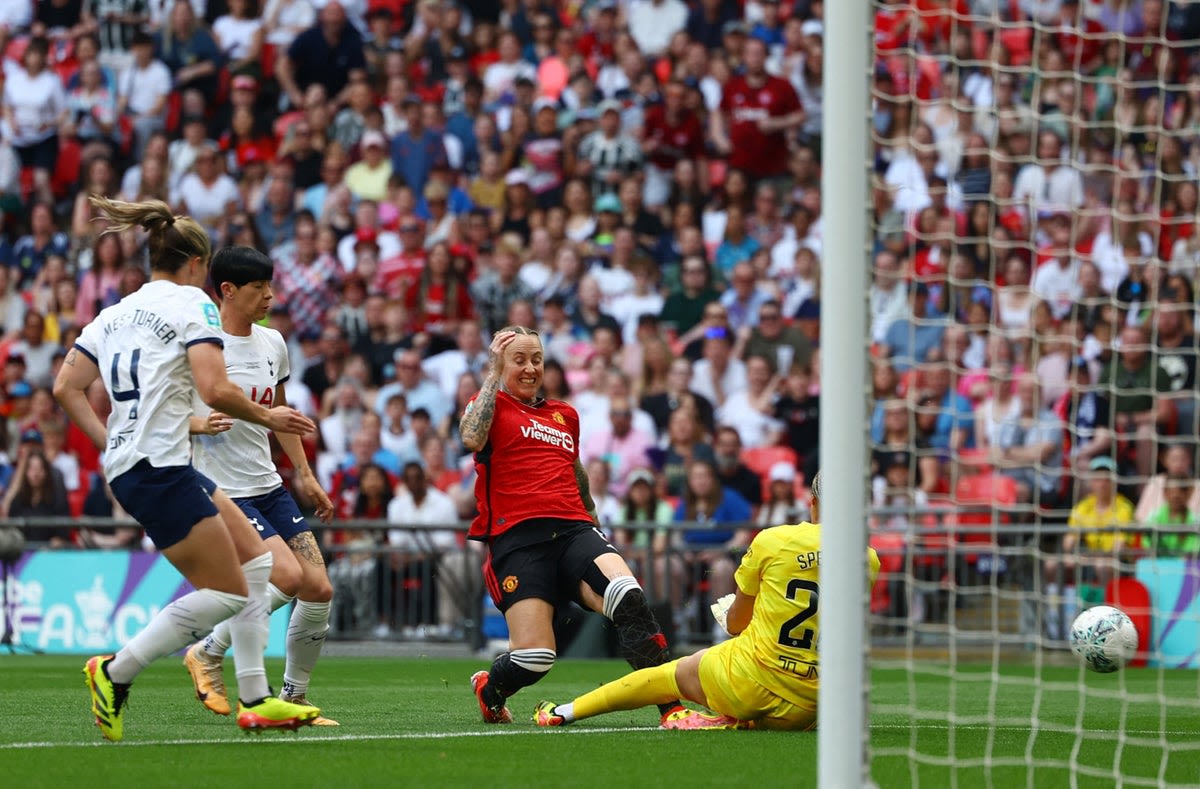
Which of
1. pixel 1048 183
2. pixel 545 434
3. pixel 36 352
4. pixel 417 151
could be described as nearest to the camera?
pixel 545 434

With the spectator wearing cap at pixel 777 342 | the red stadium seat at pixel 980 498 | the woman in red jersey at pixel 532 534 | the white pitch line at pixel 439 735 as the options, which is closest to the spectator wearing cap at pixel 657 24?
the spectator wearing cap at pixel 777 342

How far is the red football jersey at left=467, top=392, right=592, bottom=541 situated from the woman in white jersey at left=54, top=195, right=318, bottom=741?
163 cm

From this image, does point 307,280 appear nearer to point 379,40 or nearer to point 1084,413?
point 379,40

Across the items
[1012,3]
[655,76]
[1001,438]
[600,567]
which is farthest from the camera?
[655,76]

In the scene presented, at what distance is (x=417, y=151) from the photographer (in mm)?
20594

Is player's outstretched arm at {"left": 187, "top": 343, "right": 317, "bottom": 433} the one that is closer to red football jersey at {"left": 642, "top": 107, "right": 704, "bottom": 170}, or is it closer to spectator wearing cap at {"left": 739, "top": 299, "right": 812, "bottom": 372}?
spectator wearing cap at {"left": 739, "top": 299, "right": 812, "bottom": 372}

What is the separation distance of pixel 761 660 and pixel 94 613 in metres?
9.95

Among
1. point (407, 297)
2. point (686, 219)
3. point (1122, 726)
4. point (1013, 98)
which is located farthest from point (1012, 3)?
point (1122, 726)

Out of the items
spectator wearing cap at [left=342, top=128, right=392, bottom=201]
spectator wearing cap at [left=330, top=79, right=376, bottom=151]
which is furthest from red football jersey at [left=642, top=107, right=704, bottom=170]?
spectator wearing cap at [left=330, top=79, right=376, bottom=151]

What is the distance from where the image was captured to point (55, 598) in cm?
1652

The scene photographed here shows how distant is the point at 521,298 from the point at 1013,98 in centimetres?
559

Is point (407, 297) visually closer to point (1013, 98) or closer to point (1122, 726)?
point (1013, 98)

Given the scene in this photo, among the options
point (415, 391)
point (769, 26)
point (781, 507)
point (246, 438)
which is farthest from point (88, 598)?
point (769, 26)

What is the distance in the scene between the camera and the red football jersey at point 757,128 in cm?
1970
